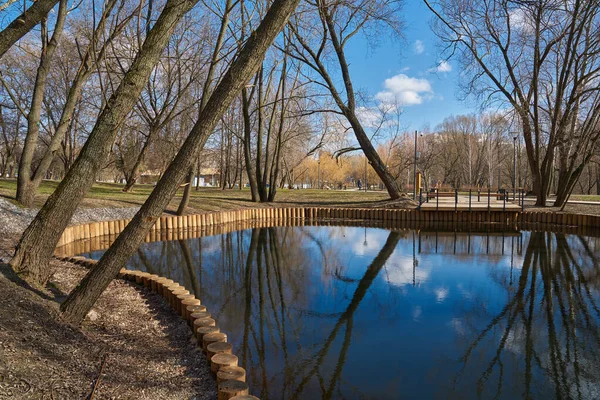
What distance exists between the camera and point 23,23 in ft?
15.4

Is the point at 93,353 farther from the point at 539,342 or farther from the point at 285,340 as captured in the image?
the point at 539,342

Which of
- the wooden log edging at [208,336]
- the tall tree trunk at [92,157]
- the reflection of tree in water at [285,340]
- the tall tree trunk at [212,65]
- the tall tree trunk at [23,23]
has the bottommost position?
the reflection of tree in water at [285,340]

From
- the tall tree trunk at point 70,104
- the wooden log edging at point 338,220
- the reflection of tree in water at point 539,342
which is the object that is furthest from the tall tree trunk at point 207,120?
the wooden log edging at point 338,220

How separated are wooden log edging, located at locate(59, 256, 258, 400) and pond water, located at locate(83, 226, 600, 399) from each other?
473mm

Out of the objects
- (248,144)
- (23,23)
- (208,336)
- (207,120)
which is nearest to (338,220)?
(248,144)

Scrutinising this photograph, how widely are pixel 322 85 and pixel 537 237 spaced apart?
11048mm

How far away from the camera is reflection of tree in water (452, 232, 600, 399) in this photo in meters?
3.97

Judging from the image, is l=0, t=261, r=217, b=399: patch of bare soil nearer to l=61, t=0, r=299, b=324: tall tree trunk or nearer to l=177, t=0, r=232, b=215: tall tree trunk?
l=61, t=0, r=299, b=324: tall tree trunk

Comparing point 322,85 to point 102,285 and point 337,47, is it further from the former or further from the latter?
point 102,285

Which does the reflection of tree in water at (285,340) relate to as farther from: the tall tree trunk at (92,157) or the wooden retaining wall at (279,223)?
the tall tree trunk at (92,157)

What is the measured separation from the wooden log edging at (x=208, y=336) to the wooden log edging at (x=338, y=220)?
20.4 feet

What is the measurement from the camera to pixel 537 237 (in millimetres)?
13117

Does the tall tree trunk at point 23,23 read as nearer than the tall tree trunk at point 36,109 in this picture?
Yes

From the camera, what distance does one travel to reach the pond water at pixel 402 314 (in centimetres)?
406
